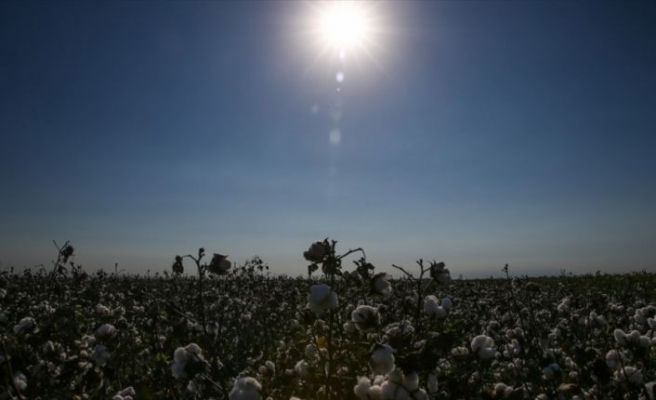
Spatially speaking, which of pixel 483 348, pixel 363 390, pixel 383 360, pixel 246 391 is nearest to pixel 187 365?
pixel 246 391

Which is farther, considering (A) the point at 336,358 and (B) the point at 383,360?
(A) the point at 336,358

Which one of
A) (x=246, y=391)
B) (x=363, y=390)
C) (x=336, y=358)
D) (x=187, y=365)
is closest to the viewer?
(x=246, y=391)

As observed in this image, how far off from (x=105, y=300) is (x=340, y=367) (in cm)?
1233

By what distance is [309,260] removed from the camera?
3428 mm

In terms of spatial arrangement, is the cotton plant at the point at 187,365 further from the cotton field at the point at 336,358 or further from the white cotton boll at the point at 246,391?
the white cotton boll at the point at 246,391

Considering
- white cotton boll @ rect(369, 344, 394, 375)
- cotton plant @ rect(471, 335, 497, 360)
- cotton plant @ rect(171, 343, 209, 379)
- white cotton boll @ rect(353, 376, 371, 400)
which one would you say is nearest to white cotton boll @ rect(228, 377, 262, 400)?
cotton plant @ rect(171, 343, 209, 379)

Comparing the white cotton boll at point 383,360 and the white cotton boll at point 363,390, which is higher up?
the white cotton boll at point 383,360

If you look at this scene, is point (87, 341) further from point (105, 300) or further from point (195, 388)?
point (105, 300)

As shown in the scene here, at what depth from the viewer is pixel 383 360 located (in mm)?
2432

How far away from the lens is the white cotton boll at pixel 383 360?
243 centimetres

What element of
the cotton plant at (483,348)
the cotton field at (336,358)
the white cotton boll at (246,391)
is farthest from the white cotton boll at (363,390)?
the cotton plant at (483,348)

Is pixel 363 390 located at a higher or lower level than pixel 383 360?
lower

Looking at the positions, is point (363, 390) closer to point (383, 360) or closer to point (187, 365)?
A: point (383, 360)

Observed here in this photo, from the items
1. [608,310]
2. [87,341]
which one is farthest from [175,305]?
[608,310]
